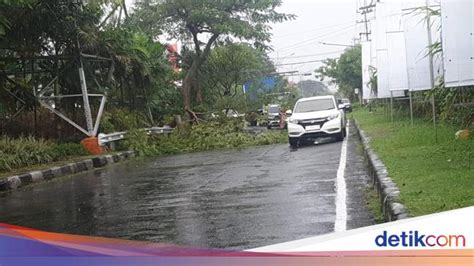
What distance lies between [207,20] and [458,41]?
23.2 metres

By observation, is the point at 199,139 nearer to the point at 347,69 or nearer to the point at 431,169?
the point at 431,169

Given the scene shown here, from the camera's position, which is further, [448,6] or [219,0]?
[219,0]

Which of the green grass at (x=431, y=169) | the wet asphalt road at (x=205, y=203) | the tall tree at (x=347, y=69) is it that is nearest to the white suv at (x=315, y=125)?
the wet asphalt road at (x=205, y=203)

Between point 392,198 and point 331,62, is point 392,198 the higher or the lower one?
the lower one

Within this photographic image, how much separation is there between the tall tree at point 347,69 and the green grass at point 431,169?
5049 centimetres

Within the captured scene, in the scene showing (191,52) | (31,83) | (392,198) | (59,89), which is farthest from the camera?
(191,52)

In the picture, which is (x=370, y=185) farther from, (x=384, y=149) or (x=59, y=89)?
(x=59, y=89)

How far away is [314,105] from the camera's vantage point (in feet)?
61.9

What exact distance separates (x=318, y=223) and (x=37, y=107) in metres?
14.2

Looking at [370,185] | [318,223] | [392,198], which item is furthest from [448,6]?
[318,223]

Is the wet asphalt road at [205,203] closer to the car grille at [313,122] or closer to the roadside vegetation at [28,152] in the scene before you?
the roadside vegetation at [28,152]

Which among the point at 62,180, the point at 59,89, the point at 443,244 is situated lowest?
the point at 62,180

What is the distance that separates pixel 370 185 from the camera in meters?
8.73

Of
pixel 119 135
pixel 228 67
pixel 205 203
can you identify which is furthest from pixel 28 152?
pixel 228 67
